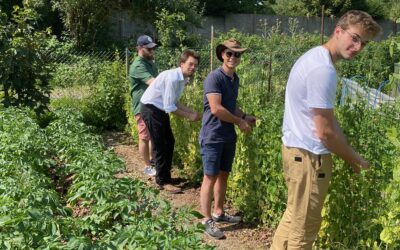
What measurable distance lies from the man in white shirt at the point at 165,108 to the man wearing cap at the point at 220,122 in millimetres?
807

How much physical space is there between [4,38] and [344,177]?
6551mm

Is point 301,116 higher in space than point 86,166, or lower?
higher

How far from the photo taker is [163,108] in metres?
5.46

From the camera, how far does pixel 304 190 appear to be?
3.12 metres

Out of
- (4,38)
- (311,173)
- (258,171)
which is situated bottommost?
(258,171)

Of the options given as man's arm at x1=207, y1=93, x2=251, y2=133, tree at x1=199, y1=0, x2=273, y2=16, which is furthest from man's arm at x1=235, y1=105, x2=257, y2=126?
tree at x1=199, y1=0, x2=273, y2=16

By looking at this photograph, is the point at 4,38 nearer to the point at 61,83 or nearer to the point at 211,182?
the point at 61,83

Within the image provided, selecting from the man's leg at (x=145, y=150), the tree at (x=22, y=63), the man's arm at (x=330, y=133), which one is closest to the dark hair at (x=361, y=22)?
the man's arm at (x=330, y=133)

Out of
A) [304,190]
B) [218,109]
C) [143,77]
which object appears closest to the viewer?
[304,190]

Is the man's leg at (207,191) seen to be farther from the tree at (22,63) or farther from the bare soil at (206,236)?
the tree at (22,63)

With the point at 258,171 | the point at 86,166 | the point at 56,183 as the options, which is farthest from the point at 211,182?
the point at 56,183

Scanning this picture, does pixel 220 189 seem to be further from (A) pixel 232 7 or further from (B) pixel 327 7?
(B) pixel 327 7

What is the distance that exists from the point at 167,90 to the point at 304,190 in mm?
2421

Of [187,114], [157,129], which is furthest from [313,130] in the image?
[157,129]
